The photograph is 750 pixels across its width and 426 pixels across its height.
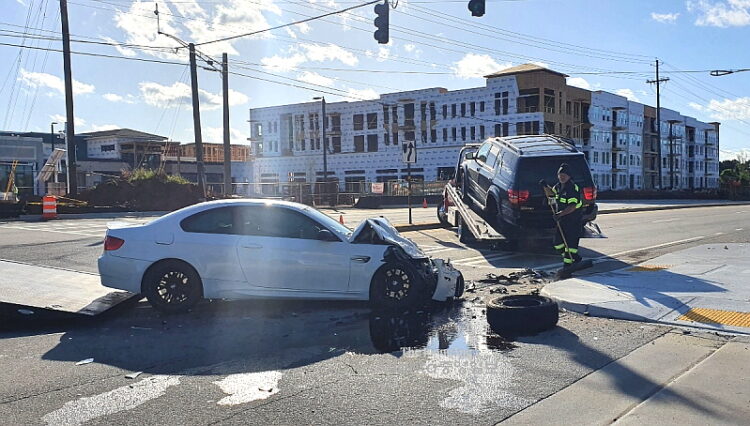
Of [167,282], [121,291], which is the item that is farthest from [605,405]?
[121,291]

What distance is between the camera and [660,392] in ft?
16.0

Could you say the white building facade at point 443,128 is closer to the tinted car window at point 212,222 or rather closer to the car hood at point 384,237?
the car hood at point 384,237

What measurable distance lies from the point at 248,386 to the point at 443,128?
244 feet

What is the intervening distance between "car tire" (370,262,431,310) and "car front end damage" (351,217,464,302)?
5 cm

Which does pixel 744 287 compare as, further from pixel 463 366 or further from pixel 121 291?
pixel 121 291

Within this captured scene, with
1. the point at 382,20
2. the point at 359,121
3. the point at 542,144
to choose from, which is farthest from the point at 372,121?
the point at 542,144

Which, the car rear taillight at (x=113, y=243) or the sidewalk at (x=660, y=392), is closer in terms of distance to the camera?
the sidewalk at (x=660, y=392)

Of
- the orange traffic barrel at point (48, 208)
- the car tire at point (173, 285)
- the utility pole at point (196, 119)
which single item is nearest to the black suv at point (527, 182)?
the car tire at point (173, 285)

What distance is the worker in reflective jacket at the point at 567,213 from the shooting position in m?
10.5

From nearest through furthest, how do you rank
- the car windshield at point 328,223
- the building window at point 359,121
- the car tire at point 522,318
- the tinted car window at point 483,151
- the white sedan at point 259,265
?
the car tire at point 522,318
the white sedan at point 259,265
the car windshield at point 328,223
the tinted car window at point 483,151
the building window at point 359,121

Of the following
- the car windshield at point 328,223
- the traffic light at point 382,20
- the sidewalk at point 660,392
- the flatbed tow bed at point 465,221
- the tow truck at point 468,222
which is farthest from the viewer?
the traffic light at point 382,20

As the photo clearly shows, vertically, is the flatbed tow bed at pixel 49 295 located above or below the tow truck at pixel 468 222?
below

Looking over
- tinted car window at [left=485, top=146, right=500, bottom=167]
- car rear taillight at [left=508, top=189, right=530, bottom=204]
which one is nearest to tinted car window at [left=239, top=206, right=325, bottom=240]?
car rear taillight at [left=508, top=189, right=530, bottom=204]

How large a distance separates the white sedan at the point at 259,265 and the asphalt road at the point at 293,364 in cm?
29
